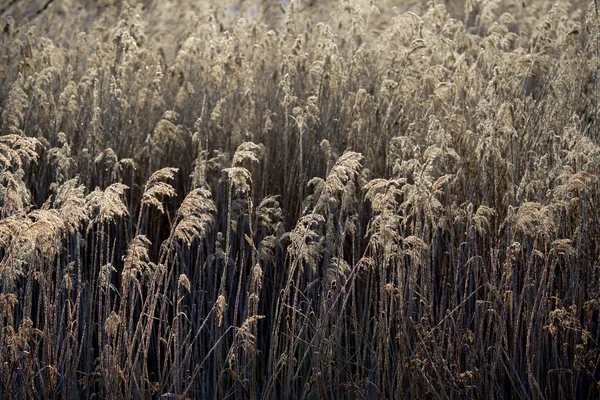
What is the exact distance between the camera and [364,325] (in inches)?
119

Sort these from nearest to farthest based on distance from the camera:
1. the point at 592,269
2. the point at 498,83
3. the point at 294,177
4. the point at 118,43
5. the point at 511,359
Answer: the point at 511,359 → the point at 592,269 → the point at 498,83 → the point at 294,177 → the point at 118,43

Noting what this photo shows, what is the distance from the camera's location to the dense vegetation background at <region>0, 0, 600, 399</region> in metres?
2.51

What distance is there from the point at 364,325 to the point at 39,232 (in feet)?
4.34

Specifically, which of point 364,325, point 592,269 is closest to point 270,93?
point 364,325

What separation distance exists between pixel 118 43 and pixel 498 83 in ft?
6.98

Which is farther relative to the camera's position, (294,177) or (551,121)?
(294,177)

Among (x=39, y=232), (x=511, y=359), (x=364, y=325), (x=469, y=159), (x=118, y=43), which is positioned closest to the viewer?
(x=39, y=232)

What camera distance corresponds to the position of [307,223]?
3145mm

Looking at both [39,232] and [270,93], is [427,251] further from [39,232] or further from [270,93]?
[270,93]

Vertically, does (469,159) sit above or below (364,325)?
above

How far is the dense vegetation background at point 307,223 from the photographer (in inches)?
99.0

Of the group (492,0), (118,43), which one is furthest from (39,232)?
(492,0)

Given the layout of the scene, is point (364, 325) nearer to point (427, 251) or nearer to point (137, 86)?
point (427, 251)

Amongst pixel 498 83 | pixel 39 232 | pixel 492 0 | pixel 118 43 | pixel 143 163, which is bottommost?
pixel 39 232
